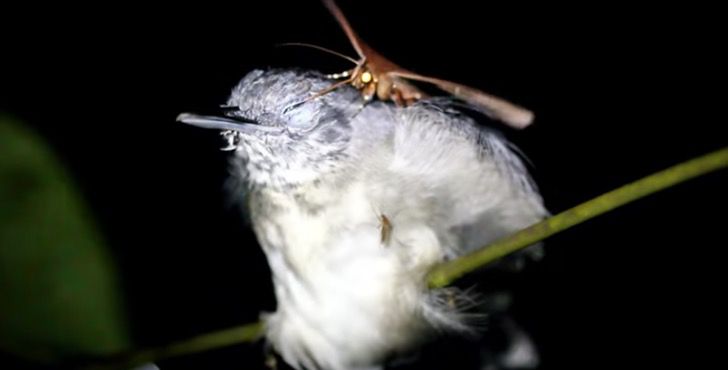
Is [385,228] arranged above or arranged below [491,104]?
below

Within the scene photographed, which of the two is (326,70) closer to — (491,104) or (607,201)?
(491,104)

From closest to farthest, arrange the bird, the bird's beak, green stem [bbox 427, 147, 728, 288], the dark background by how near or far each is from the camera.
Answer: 1. green stem [bbox 427, 147, 728, 288]
2. the bird's beak
3. the bird
4. the dark background

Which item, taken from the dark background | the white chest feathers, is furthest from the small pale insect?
the dark background

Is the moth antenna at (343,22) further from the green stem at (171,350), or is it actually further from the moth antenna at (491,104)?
the green stem at (171,350)

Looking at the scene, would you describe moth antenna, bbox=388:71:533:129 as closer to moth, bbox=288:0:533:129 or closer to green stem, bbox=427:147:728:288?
moth, bbox=288:0:533:129

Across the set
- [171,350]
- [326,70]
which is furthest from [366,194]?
[326,70]

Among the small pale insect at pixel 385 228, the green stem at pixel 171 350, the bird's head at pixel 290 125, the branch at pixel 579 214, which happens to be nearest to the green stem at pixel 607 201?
the branch at pixel 579 214
